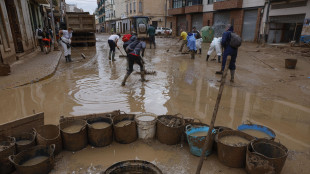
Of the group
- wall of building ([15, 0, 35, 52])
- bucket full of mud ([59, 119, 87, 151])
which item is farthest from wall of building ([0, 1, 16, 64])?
bucket full of mud ([59, 119, 87, 151])

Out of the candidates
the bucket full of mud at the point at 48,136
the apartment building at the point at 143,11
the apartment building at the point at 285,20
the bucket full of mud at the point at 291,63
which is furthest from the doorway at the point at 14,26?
the apartment building at the point at 143,11

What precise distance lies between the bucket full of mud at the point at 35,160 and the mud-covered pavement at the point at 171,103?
0.18 metres

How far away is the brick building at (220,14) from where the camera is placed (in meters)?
20.1

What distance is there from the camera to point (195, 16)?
29703 millimetres

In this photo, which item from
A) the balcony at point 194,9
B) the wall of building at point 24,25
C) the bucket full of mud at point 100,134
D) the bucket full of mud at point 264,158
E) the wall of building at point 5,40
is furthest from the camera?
the balcony at point 194,9

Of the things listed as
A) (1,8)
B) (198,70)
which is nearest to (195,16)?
(198,70)

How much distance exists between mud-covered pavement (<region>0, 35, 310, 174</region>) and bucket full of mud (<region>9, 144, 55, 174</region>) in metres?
0.18

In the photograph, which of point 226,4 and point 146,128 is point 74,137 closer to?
point 146,128

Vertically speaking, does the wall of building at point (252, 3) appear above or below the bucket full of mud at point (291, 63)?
above

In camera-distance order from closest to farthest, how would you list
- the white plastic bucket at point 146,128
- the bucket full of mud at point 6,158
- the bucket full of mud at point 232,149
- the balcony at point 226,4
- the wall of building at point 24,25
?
the bucket full of mud at point 6,158 < the bucket full of mud at point 232,149 < the white plastic bucket at point 146,128 < the wall of building at point 24,25 < the balcony at point 226,4

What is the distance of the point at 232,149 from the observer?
109 inches

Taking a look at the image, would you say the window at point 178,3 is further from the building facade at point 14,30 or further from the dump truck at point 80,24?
the building facade at point 14,30

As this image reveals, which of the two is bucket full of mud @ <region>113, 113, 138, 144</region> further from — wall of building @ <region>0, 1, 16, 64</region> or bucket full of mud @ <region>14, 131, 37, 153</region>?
wall of building @ <region>0, 1, 16, 64</region>

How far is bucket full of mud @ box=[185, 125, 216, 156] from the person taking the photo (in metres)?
2.96
